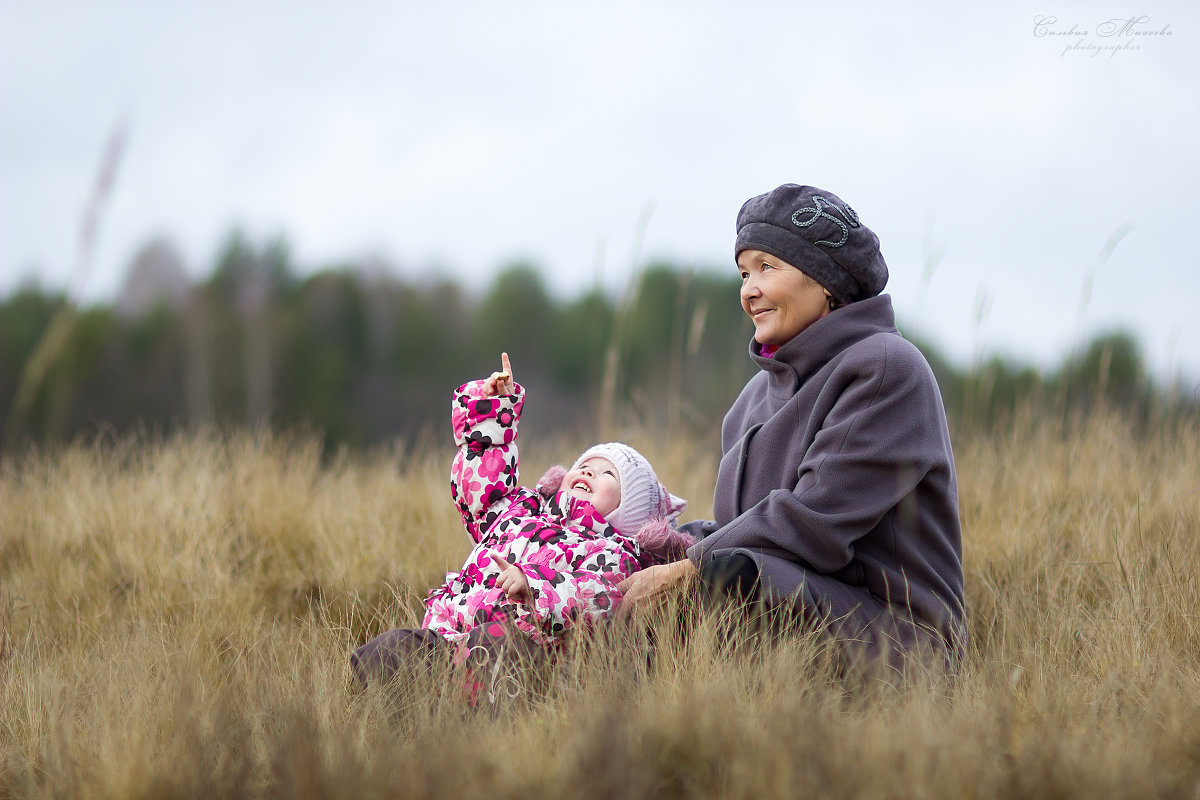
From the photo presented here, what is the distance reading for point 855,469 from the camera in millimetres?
2410

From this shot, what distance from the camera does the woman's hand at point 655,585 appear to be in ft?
8.00

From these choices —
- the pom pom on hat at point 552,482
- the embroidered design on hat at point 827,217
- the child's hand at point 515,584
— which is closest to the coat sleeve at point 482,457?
the pom pom on hat at point 552,482

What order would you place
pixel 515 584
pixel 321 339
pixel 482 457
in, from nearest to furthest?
1. pixel 515 584
2. pixel 482 457
3. pixel 321 339

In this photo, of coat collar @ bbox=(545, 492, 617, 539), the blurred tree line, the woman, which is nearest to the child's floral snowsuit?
coat collar @ bbox=(545, 492, 617, 539)

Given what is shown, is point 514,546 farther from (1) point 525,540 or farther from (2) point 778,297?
(2) point 778,297

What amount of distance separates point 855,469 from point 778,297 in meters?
0.54

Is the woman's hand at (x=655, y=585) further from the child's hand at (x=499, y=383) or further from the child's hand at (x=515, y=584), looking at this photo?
the child's hand at (x=499, y=383)

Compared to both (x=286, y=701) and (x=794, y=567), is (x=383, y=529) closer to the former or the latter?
(x=286, y=701)

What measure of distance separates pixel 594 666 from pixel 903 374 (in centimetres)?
106

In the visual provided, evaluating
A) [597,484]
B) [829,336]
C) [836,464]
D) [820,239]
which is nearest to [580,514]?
[597,484]

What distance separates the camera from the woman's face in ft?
8.71

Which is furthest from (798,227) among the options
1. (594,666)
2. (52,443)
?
(52,443)

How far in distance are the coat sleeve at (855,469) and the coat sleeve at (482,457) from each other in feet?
2.09

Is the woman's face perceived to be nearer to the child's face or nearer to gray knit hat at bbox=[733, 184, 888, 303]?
gray knit hat at bbox=[733, 184, 888, 303]
